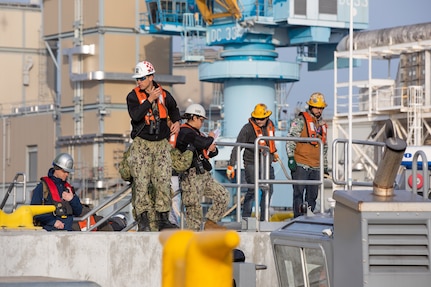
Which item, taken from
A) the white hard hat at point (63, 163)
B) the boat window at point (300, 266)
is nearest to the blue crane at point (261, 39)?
the white hard hat at point (63, 163)

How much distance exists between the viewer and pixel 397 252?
7559 millimetres

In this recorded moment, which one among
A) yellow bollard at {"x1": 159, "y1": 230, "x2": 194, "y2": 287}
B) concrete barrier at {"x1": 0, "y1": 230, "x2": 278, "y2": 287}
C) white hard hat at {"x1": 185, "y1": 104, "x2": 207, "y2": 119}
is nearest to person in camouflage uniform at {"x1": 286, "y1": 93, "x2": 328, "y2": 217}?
white hard hat at {"x1": 185, "y1": 104, "x2": 207, "y2": 119}

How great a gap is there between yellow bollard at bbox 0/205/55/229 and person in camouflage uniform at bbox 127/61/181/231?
1162 millimetres

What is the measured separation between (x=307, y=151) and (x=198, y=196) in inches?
113

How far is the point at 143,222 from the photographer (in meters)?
13.8

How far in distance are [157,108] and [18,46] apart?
68.4 meters

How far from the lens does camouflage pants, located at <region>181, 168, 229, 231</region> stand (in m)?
14.2

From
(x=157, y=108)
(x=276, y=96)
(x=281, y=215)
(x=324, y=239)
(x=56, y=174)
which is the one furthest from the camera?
(x=276, y=96)

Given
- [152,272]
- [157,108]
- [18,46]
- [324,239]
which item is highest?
[18,46]

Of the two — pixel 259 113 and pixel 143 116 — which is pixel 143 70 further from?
pixel 259 113

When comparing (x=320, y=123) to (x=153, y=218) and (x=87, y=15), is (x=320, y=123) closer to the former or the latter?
(x=153, y=218)

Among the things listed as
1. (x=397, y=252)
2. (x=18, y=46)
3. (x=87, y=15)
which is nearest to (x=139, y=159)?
(x=397, y=252)

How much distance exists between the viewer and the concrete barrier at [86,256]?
505 inches

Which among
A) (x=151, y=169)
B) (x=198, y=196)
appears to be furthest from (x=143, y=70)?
(x=198, y=196)
